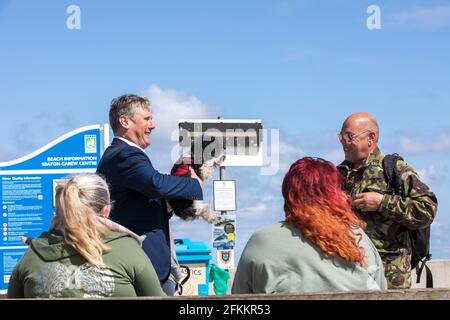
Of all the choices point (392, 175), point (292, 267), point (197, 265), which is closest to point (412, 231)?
point (392, 175)

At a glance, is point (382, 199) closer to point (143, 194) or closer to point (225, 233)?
point (143, 194)

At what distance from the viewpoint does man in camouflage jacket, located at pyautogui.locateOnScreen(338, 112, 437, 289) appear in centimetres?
493

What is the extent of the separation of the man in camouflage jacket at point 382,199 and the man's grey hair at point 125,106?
1403 mm

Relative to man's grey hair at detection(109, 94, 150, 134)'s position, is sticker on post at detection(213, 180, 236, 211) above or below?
below

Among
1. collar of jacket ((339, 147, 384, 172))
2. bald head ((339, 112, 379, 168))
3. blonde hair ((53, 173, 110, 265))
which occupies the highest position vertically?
bald head ((339, 112, 379, 168))

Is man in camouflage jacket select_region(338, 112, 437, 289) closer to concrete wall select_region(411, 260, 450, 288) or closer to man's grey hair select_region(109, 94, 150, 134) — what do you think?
man's grey hair select_region(109, 94, 150, 134)

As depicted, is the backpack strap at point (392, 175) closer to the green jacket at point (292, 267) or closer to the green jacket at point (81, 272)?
the green jacket at point (292, 267)

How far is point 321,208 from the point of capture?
3.51 meters

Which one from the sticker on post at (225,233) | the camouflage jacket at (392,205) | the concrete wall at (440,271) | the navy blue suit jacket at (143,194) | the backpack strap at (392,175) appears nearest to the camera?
the navy blue suit jacket at (143,194)

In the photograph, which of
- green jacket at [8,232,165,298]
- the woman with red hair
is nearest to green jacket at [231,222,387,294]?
the woman with red hair

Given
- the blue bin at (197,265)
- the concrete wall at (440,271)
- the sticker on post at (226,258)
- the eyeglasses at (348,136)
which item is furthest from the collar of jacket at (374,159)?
the concrete wall at (440,271)

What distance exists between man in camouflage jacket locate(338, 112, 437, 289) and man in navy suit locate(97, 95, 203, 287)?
3.65ft

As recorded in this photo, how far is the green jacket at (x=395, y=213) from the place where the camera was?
4.92 meters
